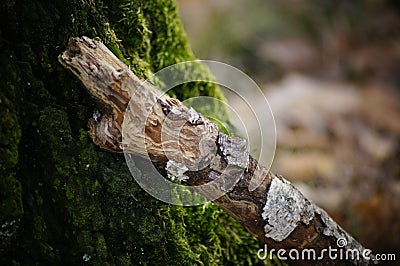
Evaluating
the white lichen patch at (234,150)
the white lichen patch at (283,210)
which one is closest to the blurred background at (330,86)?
the white lichen patch at (283,210)

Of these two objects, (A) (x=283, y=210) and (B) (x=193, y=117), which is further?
(A) (x=283, y=210)

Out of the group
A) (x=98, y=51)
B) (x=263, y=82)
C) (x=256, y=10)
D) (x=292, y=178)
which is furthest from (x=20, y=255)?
(x=256, y=10)

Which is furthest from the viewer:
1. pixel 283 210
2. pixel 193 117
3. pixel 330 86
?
pixel 330 86

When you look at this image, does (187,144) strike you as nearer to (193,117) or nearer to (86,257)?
(193,117)

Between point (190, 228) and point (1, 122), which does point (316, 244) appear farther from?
point (1, 122)

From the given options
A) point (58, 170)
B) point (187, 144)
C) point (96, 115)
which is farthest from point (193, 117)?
point (58, 170)

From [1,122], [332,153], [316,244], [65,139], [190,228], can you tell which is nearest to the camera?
[1,122]
